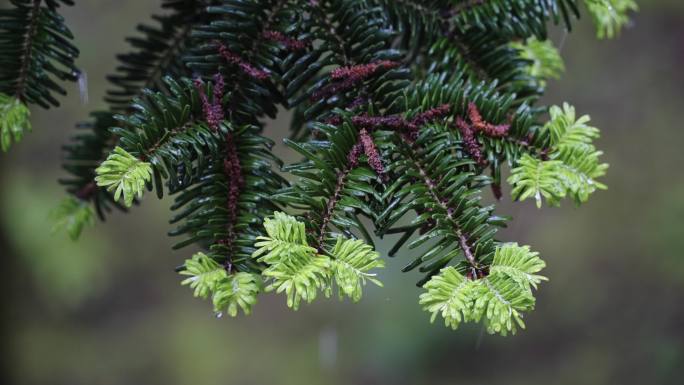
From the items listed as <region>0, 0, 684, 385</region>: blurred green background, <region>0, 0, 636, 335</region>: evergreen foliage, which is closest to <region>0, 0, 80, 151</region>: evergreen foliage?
<region>0, 0, 636, 335</region>: evergreen foliage

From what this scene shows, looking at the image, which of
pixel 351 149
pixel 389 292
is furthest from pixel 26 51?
pixel 389 292

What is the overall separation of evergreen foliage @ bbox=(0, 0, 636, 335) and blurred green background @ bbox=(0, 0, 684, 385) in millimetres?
1780

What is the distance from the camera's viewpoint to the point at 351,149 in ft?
1.85

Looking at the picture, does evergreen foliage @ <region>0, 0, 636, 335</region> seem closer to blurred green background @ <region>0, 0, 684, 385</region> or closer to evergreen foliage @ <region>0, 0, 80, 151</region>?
evergreen foliage @ <region>0, 0, 80, 151</region>

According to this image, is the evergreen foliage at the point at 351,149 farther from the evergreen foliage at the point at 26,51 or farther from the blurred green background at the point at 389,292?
the blurred green background at the point at 389,292

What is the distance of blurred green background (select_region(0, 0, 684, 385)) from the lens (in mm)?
2469

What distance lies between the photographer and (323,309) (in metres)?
2.99

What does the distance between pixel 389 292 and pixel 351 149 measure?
2175 mm

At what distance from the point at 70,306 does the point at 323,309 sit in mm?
1361

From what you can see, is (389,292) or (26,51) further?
(389,292)

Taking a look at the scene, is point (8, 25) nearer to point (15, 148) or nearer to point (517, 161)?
point (517, 161)

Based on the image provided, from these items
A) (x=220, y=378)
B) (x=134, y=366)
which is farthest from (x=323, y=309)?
(x=134, y=366)

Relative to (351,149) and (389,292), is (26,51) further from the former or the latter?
(389,292)

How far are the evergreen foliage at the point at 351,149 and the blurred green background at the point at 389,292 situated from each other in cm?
178
